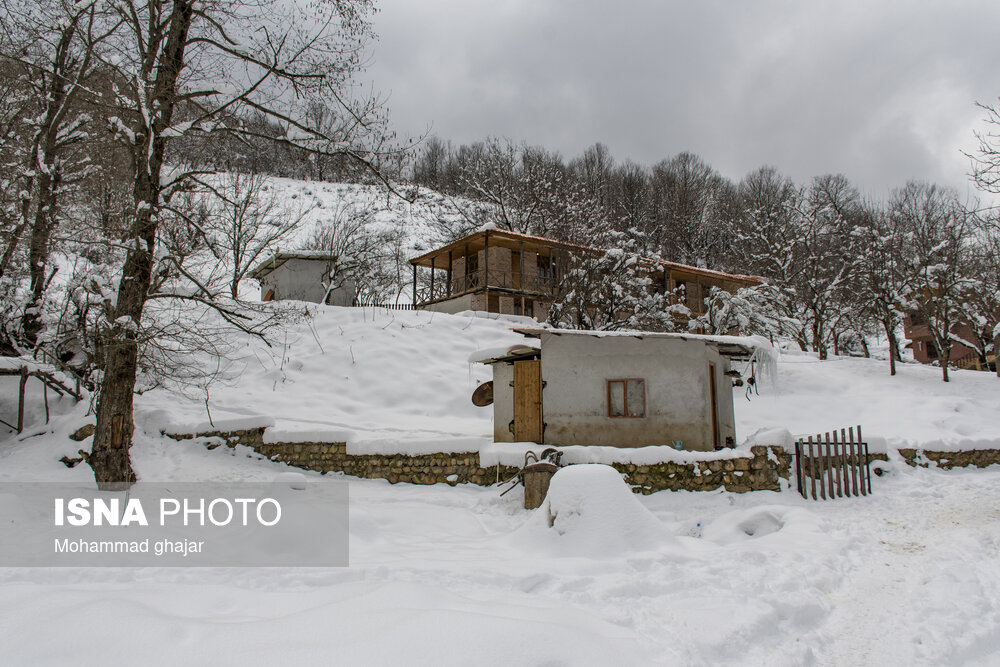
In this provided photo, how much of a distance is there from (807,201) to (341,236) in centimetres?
2649

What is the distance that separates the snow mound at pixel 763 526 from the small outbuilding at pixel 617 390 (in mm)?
3245

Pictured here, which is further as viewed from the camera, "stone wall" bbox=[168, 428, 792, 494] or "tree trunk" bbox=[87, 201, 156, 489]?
"stone wall" bbox=[168, 428, 792, 494]

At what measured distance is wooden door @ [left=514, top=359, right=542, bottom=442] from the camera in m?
12.5

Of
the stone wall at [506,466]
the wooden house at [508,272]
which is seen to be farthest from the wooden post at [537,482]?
the wooden house at [508,272]

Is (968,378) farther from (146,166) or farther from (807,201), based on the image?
(146,166)

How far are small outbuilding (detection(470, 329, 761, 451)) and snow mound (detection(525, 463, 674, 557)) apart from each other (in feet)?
15.8

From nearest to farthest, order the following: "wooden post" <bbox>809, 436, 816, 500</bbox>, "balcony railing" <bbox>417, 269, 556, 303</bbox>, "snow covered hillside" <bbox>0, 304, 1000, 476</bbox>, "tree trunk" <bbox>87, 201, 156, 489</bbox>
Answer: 1. "tree trunk" <bbox>87, 201, 156, 489</bbox>
2. "wooden post" <bbox>809, 436, 816, 500</bbox>
3. "snow covered hillside" <bbox>0, 304, 1000, 476</bbox>
4. "balcony railing" <bbox>417, 269, 556, 303</bbox>

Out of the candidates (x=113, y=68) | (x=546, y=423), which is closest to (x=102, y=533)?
(x=113, y=68)

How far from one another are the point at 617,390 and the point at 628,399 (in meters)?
0.29

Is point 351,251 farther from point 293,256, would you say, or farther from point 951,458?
point 951,458

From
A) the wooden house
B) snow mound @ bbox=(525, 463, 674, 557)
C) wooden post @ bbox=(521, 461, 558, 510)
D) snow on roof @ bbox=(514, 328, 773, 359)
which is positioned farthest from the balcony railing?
snow mound @ bbox=(525, 463, 674, 557)

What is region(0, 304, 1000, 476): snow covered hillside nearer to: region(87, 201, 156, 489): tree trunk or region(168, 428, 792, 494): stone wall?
region(168, 428, 792, 494): stone wall

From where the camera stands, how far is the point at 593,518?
23.0 feet

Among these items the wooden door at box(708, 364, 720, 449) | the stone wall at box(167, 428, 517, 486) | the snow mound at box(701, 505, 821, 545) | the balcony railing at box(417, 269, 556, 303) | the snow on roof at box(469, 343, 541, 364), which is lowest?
the snow mound at box(701, 505, 821, 545)
